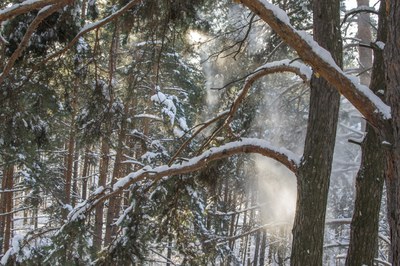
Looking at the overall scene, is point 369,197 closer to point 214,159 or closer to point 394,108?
point 214,159

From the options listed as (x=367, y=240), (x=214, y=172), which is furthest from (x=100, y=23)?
(x=367, y=240)

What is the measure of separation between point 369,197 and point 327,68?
1885mm

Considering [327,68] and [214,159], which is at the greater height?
[327,68]

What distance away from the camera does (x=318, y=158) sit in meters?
3.69

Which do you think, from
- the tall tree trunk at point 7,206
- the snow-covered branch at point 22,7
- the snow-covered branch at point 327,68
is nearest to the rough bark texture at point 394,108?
the snow-covered branch at point 327,68

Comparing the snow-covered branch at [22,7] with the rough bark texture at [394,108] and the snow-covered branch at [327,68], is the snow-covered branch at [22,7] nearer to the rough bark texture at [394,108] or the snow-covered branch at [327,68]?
the snow-covered branch at [327,68]

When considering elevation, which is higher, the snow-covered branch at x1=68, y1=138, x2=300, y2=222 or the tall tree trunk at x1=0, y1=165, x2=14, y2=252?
the snow-covered branch at x1=68, y1=138, x2=300, y2=222

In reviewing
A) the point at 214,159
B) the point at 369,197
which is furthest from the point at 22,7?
the point at 369,197

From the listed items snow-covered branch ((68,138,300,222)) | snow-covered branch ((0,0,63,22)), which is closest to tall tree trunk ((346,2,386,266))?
snow-covered branch ((68,138,300,222))

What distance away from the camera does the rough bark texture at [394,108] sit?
2055mm

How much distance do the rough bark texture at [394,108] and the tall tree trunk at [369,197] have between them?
168 cm

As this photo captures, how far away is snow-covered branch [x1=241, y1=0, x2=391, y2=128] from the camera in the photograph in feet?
7.35

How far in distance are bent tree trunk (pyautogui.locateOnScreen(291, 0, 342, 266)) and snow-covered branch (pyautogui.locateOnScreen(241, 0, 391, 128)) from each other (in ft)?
4.58

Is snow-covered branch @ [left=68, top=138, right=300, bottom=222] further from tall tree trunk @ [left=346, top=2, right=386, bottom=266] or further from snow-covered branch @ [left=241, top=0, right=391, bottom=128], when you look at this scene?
snow-covered branch @ [left=241, top=0, right=391, bottom=128]
